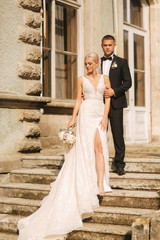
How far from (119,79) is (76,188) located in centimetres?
168

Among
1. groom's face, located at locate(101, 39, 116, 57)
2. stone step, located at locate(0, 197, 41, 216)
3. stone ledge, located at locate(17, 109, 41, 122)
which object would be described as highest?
groom's face, located at locate(101, 39, 116, 57)

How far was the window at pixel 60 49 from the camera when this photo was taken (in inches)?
321

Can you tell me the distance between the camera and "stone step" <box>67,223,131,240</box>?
171 inches

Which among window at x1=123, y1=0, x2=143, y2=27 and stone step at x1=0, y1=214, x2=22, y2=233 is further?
window at x1=123, y1=0, x2=143, y2=27

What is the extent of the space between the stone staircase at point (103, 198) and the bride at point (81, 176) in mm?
185

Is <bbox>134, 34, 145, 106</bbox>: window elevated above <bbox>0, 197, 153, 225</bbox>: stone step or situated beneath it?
elevated above

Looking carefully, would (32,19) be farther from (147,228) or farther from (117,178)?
(147,228)

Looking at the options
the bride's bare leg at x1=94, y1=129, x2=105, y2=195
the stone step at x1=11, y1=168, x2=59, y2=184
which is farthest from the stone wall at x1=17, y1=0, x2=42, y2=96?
the bride's bare leg at x1=94, y1=129, x2=105, y2=195

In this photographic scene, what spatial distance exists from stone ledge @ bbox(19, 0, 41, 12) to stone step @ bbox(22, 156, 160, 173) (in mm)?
2612

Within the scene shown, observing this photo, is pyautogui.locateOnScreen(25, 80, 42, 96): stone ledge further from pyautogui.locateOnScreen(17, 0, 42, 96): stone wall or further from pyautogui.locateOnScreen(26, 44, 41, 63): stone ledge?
pyautogui.locateOnScreen(26, 44, 41, 63): stone ledge

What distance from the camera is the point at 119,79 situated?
18.0 ft

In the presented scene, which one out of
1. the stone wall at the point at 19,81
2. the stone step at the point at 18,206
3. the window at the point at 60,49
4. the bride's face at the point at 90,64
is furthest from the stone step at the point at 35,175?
the window at the point at 60,49

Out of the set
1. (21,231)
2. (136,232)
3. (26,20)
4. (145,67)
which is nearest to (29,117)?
(26,20)

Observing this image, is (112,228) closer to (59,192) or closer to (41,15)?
(59,192)
